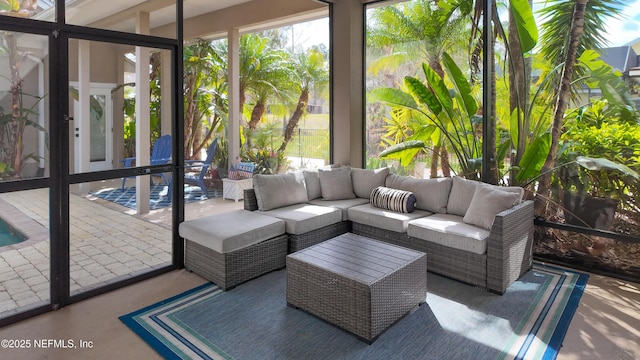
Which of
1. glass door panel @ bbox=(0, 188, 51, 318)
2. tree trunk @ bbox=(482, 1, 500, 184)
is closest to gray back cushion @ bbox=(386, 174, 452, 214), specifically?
tree trunk @ bbox=(482, 1, 500, 184)

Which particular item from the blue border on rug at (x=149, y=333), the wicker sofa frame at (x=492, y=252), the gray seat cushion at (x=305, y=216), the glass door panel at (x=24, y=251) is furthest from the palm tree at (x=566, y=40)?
the glass door panel at (x=24, y=251)

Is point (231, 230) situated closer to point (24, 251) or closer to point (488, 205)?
point (24, 251)

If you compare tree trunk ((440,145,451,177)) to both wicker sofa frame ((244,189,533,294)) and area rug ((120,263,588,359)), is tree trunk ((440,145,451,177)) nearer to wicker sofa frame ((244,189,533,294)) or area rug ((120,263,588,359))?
wicker sofa frame ((244,189,533,294))

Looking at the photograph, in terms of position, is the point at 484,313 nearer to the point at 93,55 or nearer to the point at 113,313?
the point at 113,313

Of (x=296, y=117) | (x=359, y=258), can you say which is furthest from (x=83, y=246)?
(x=296, y=117)

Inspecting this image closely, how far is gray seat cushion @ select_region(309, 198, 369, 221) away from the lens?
4.71m

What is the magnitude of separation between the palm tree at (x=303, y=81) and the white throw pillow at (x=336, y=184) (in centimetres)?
343

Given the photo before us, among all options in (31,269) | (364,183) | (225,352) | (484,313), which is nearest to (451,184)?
(364,183)

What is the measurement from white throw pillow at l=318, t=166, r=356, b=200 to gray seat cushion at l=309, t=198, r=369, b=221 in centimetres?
9

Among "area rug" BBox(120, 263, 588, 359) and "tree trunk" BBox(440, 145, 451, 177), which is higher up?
"tree trunk" BBox(440, 145, 451, 177)

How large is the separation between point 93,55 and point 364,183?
10.6 feet

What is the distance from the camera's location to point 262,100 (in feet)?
30.0

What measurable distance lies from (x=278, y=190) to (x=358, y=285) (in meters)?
2.08

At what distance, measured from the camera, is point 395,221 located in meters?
4.22
